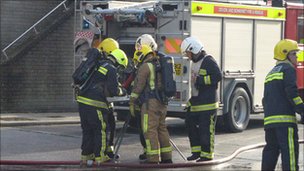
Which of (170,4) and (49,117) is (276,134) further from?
(49,117)

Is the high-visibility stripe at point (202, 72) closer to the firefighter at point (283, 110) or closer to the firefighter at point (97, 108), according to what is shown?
the firefighter at point (97, 108)

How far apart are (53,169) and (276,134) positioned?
3125mm

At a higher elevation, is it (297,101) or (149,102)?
(297,101)

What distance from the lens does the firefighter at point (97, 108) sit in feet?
30.2

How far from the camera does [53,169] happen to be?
9086 mm

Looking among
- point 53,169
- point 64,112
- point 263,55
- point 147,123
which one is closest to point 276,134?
point 147,123

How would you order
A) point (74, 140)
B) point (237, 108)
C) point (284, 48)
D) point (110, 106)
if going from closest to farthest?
point (284, 48), point (110, 106), point (74, 140), point (237, 108)

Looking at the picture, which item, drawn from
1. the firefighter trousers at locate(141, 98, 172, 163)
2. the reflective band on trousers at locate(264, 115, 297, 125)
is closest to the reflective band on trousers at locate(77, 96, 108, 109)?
the firefighter trousers at locate(141, 98, 172, 163)

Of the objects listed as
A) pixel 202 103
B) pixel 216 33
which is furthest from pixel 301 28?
pixel 202 103

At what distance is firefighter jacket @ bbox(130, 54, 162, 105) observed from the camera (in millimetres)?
9414

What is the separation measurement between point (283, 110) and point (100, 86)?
2.80 m

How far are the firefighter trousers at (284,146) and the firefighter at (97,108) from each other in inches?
96.2

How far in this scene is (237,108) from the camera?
14.2 m

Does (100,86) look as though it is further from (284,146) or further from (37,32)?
(37,32)
